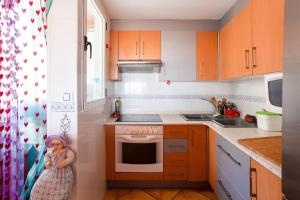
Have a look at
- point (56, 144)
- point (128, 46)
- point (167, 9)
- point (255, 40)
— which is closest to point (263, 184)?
point (255, 40)

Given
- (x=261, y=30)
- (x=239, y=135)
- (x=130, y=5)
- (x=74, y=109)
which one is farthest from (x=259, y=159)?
(x=130, y=5)

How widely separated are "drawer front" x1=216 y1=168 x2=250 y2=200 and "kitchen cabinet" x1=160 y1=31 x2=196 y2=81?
1.42 metres

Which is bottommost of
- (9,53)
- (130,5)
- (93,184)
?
(93,184)

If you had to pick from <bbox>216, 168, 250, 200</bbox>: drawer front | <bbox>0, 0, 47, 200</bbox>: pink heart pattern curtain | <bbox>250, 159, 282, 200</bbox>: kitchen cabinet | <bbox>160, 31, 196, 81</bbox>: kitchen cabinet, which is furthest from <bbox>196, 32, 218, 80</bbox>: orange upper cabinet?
<bbox>0, 0, 47, 200</bbox>: pink heart pattern curtain

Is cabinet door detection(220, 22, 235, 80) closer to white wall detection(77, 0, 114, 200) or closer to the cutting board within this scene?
the cutting board

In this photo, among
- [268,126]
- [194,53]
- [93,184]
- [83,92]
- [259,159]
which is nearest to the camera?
[259,159]

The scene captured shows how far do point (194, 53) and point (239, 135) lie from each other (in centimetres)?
158

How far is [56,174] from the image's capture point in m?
1.49

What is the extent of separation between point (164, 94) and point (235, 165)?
1.80m

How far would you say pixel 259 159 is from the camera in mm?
1240

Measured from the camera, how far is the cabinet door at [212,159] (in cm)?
229

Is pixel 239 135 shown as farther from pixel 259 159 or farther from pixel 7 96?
pixel 7 96

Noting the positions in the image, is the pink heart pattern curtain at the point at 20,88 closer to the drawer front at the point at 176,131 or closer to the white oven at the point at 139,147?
the white oven at the point at 139,147

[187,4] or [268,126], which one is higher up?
[187,4]
